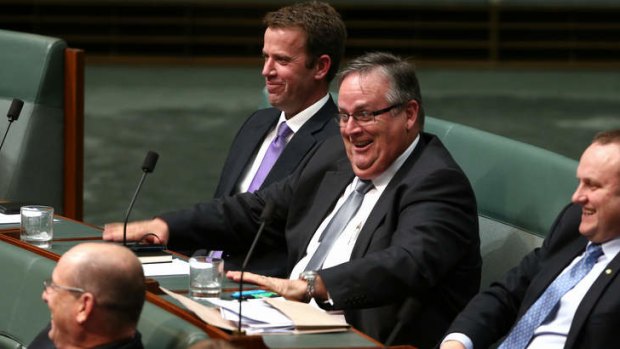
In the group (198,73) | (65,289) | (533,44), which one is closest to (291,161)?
(65,289)

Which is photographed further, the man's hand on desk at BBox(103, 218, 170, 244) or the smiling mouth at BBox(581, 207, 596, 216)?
the man's hand on desk at BBox(103, 218, 170, 244)

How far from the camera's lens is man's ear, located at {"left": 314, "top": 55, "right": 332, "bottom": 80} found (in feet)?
13.9

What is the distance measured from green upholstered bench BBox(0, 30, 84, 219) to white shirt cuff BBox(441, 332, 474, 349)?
8.97ft

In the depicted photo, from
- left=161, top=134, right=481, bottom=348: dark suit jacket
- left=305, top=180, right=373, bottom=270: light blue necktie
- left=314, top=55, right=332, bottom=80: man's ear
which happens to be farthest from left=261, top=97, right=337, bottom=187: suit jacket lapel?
left=305, top=180, right=373, bottom=270: light blue necktie

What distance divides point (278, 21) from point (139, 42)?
752cm

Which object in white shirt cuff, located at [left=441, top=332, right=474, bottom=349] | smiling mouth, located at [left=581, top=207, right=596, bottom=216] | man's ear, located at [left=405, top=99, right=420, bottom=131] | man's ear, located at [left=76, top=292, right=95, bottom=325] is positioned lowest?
white shirt cuff, located at [left=441, top=332, right=474, bottom=349]

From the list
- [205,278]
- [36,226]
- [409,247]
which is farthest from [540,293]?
[36,226]

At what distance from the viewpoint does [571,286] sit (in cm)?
299

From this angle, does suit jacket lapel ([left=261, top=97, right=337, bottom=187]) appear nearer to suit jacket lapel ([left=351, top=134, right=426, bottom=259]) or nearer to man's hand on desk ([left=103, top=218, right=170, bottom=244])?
man's hand on desk ([left=103, top=218, right=170, bottom=244])

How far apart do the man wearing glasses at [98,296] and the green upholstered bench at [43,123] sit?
2.93m

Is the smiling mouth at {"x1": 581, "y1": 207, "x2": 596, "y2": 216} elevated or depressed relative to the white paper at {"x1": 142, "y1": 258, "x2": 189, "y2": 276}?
elevated

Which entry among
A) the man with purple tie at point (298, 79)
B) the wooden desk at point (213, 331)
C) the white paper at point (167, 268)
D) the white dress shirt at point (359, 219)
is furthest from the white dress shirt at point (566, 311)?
the man with purple tie at point (298, 79)

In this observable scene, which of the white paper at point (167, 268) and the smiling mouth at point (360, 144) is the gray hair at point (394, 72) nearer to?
the smiling mouth at point (360, 144)

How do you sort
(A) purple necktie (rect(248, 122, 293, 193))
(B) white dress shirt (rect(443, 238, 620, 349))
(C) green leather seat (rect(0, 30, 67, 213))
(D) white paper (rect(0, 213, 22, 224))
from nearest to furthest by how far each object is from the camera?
(B) white dress shirt (rect(443, 238, 620, 349)) < (D) white paper (rect(0, 213, 22, 224)) < (A) purple necktie (rect(248, 122, 293, 193)) < (C) green leather seat (rect(0, 30, 67, 213))
